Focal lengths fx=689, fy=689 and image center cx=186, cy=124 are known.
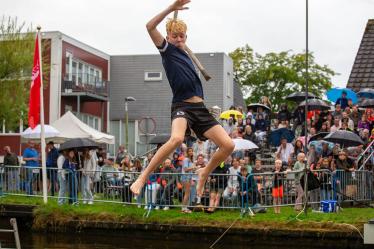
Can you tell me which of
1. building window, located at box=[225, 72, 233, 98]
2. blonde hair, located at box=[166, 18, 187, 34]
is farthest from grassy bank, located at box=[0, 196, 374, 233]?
building window, located at box=[225, 72, 233, 98]

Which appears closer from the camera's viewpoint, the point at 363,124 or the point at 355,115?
the point at 363,124

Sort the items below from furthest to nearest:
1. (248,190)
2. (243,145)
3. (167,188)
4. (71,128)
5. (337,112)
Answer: (71,128) → (337,112) → (243,145) → (167,188) → (248,190)

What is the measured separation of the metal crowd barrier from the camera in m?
14.6

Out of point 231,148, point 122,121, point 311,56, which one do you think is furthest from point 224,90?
point 231,148

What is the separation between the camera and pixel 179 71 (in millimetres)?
6273

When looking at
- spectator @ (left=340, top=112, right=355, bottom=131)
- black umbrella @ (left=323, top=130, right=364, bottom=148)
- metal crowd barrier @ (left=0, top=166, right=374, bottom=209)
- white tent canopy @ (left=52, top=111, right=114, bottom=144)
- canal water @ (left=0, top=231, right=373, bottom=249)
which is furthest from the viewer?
white tent canopy @ (left=52, top=111, right=114, bottom=144)

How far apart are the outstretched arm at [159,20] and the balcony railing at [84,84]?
28.8 m

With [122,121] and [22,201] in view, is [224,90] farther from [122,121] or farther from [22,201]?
[22,201]

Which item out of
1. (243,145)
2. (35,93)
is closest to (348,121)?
(243,145)

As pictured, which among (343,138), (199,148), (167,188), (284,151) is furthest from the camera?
(199,148)

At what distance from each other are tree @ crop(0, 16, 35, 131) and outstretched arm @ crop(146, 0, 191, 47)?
22489mm

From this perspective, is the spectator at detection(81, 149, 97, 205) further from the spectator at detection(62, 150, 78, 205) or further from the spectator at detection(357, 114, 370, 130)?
the spectator at detection(357, 114, 370, 130)

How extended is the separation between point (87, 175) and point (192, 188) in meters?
2.69

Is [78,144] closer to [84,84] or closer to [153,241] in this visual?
[153,241]
